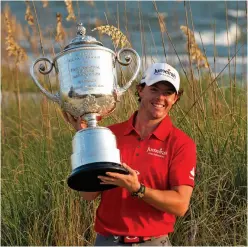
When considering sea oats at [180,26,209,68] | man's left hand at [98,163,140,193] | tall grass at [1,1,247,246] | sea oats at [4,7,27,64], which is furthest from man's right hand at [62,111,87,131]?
sea oats at [4,7,27,64]

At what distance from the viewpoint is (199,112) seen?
4.84m

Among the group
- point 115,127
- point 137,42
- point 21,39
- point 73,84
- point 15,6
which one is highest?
point 15,6

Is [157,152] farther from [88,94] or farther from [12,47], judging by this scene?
[12,47]

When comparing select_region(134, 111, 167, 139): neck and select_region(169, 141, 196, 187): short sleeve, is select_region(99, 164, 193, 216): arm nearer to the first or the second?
select_region(169, 141, 196, 187): short sleeve

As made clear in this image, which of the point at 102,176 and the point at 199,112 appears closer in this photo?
the point at 102,176

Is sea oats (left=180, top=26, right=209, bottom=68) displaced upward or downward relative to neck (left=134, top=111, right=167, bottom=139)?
upward

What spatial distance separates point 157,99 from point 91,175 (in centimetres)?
42

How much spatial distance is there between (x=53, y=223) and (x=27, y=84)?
16.7 feet

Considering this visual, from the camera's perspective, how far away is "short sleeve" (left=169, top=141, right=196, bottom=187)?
2738 mm

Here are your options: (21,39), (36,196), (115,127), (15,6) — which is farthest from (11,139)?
(15,6)

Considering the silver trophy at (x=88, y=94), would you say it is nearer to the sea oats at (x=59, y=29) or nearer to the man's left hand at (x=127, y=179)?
the man's left hand at (x=127, y=179)

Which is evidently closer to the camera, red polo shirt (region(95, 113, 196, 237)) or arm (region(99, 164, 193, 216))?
arm (region(99, 164, 193, 216))

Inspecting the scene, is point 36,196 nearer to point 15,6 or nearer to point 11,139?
point 11,139

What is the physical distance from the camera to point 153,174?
278cm
